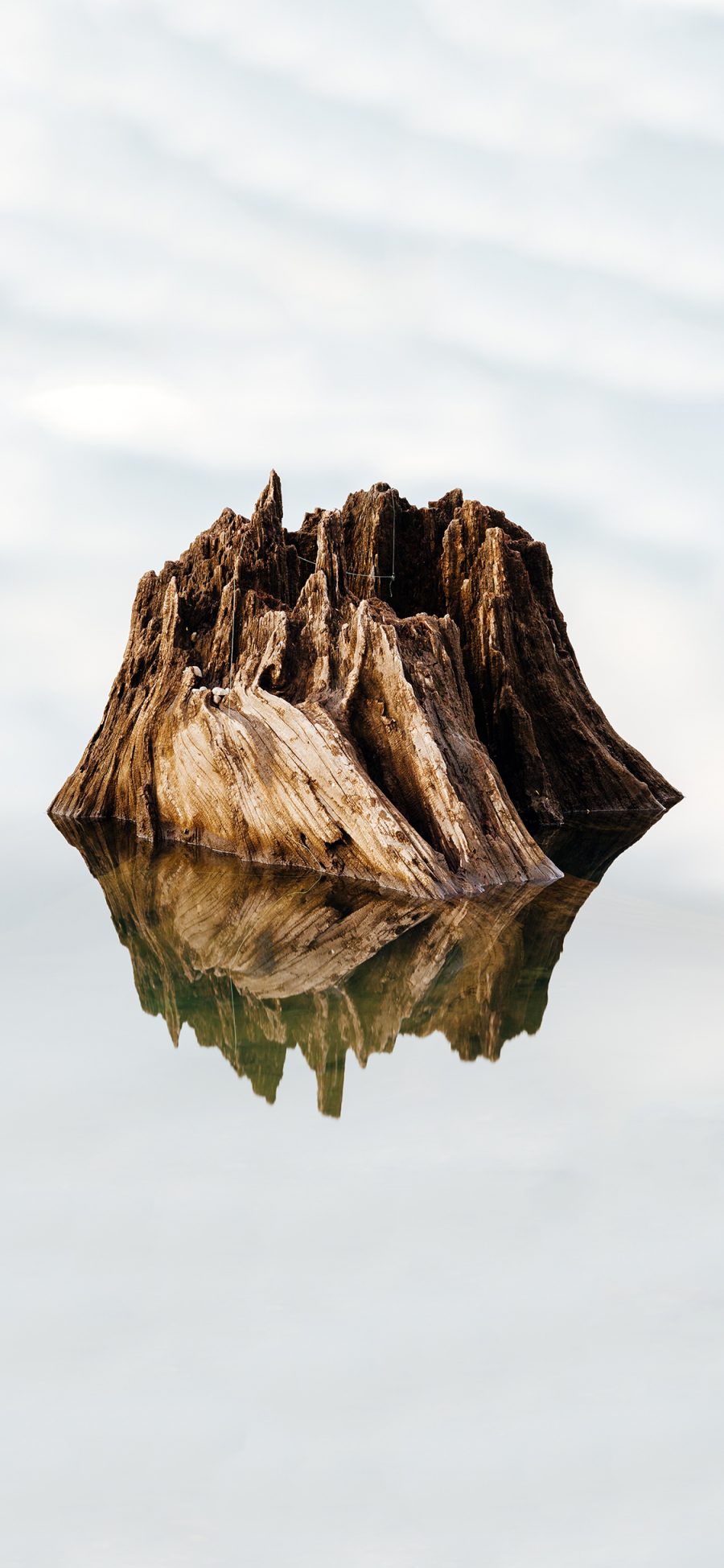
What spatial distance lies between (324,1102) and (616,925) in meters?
5.05

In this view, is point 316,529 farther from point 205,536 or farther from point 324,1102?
point 324,1102

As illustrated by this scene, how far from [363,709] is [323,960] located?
4.63 m

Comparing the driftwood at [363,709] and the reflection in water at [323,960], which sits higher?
the driftwood at [363,709]

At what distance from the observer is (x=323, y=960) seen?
9359 millimetres

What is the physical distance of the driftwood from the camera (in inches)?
498

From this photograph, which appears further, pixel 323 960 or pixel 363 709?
pixel 363 709

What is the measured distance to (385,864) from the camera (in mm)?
12148

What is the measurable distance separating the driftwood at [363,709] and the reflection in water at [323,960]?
0.65 m

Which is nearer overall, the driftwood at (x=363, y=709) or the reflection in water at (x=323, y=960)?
the reflection in water at (x=323, y=960)

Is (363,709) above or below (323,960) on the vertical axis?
above

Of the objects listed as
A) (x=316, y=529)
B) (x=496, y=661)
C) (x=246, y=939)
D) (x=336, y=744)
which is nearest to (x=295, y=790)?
(x=336, y=744)

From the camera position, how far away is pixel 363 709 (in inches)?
532

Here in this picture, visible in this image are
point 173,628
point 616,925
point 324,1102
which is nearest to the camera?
point 324,1102

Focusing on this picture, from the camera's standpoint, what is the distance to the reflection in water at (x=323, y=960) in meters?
7.67
